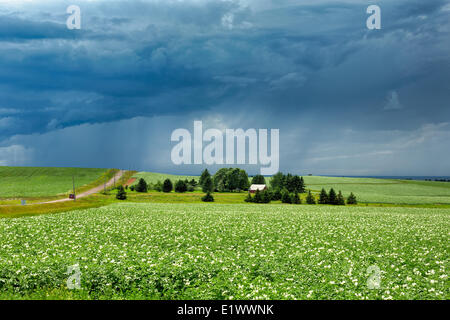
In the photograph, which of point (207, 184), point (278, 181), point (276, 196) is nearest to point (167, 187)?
point (207, 184)

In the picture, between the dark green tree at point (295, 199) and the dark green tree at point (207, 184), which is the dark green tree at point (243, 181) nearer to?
the dark green tree at point (207, 184)

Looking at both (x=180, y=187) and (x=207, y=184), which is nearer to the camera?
(x=207, y=184)

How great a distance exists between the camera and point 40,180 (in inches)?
5438

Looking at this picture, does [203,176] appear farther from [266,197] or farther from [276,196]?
[266,197]

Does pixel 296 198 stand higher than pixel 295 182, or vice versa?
pixel 295 182

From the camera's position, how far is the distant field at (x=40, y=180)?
112m

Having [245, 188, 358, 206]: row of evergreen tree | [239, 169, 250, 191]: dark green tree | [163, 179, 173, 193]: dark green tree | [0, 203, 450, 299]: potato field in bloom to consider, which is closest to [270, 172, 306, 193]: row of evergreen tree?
[239, 169, 250, 191]: dark green tree

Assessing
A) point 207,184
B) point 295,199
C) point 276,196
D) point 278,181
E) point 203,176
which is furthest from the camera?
point 278,181

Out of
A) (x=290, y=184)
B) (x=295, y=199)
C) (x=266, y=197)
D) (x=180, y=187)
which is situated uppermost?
(x=290, y=184)

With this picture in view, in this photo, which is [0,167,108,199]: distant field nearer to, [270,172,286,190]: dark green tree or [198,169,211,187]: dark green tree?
[198,169,211,187]: dark green tree
